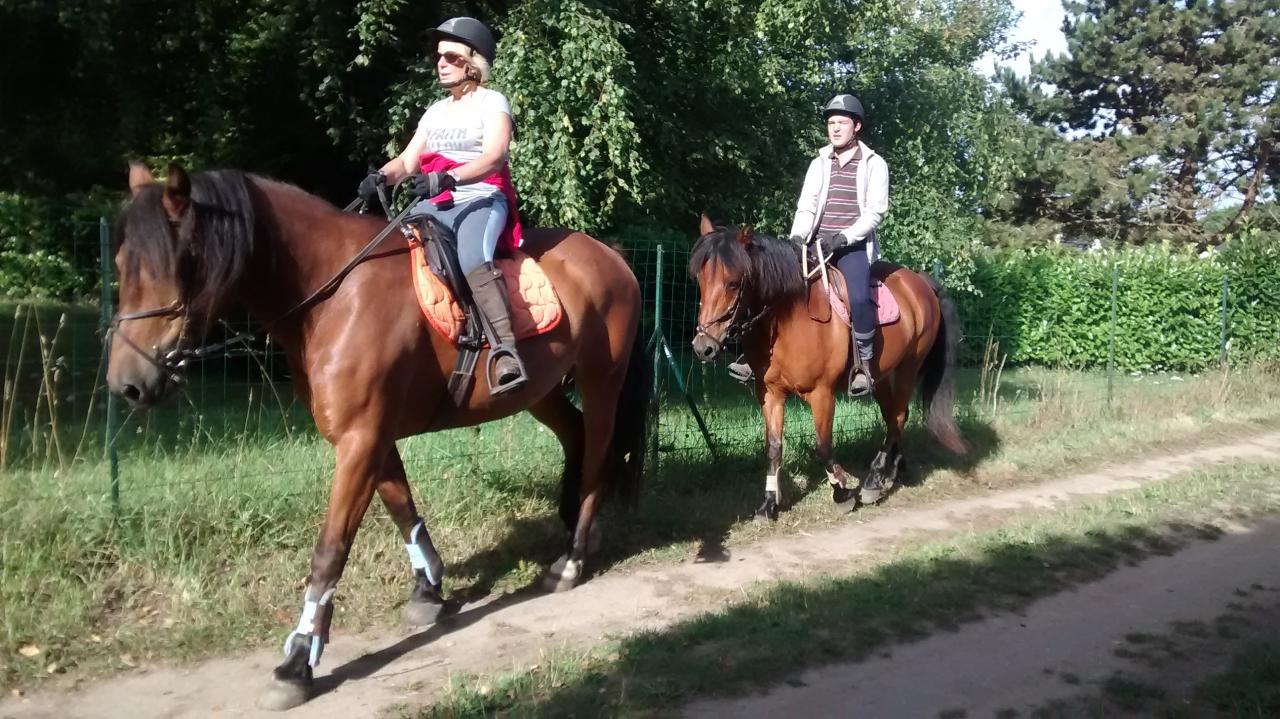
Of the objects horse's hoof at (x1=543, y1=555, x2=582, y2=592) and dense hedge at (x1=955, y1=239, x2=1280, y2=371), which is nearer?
horse's hoof at (x1=543, y1=555, x2=582, y2=592)

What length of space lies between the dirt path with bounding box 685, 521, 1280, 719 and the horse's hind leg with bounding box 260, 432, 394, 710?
1604mm

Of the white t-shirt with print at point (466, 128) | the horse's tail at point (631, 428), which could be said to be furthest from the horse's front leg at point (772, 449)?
the white t-shirt with print at point (466, 128)

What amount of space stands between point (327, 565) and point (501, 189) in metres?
2.08

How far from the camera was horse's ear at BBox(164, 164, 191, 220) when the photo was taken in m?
3.47

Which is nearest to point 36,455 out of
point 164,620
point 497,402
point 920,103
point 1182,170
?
point 164,620

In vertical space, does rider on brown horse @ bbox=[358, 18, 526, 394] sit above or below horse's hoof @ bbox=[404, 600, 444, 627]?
above

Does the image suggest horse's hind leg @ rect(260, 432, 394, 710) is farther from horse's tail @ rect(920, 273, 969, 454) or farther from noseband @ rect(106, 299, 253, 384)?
horse's tail @ rect(920, 273, 969, 454)

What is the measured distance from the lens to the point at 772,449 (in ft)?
22.6

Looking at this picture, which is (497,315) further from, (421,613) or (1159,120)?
(1159,120)

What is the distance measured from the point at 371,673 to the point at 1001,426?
795 centimetres

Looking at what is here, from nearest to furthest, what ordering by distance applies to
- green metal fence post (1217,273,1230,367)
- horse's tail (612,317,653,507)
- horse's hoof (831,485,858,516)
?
horse's tail (612,317,653,507) → horse's hoof (831,485,858,516) → green metal fence post (1217,273,1230,367)

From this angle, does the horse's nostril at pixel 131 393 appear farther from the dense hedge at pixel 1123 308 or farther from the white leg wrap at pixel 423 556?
the dense hedge at pixel 1123 308

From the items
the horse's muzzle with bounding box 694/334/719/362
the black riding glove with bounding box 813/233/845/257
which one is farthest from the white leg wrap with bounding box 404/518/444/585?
the black riding glove with bounding box 813/233/845/257

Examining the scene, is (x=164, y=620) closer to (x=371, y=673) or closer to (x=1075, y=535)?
(x=371, y=673)
